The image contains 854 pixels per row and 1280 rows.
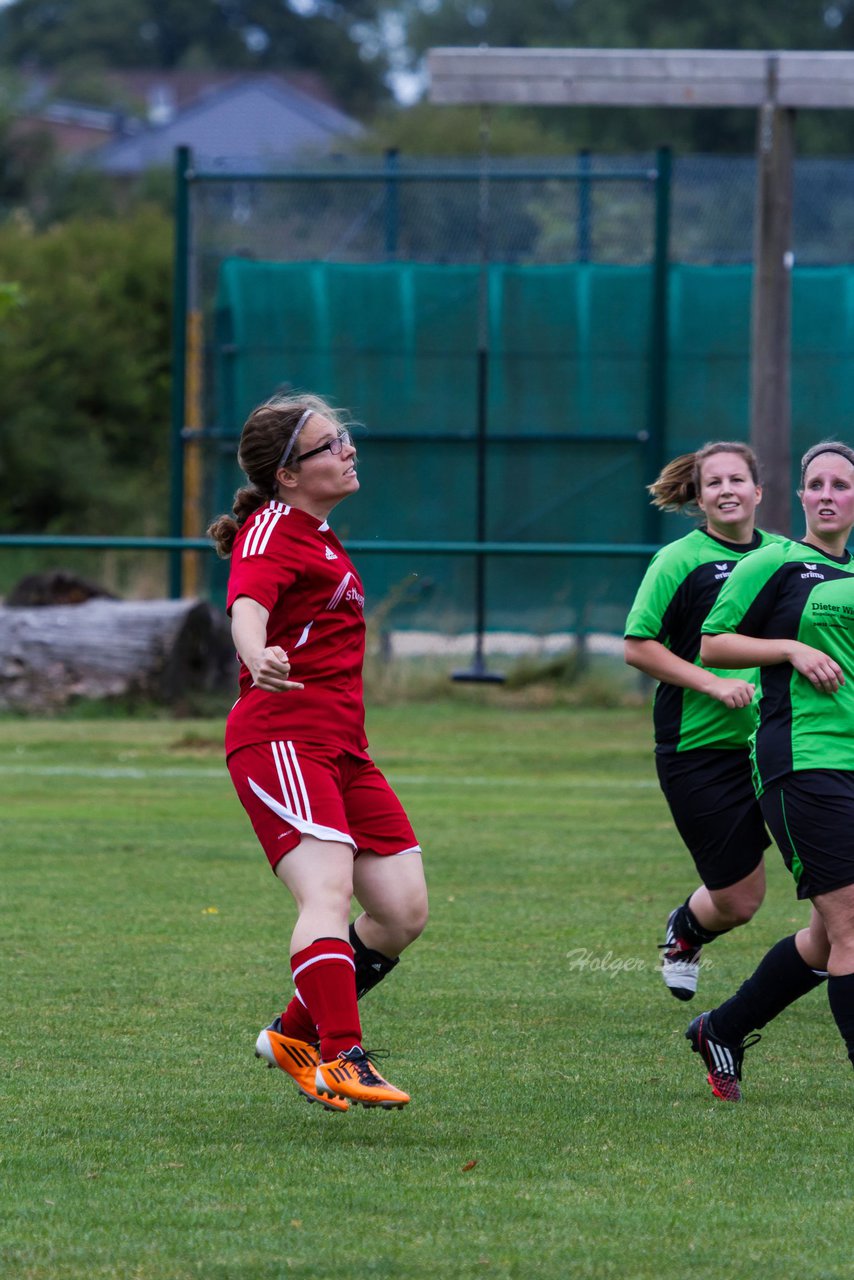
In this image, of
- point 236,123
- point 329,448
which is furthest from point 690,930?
point 236,123

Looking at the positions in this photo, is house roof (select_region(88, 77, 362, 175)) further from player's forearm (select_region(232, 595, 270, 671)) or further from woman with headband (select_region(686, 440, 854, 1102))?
player's forearm (select_region(232, 595, 270, 671))

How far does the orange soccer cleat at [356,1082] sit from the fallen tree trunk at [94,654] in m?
9.36

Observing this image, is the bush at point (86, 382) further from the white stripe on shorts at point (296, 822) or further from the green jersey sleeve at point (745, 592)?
the white stripe on shorts at point (296, 822)

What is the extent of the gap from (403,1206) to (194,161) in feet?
43.7

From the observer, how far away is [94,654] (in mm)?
13727

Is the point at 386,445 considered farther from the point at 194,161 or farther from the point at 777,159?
the point at 777,159

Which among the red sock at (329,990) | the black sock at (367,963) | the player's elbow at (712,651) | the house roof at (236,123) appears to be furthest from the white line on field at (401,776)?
the house roof at (236,123)

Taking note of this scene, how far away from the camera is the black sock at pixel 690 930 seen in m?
6.05

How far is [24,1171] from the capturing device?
4215 millimetres

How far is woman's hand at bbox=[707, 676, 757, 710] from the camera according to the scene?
5.39 metres

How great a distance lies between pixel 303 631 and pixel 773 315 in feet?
29.6

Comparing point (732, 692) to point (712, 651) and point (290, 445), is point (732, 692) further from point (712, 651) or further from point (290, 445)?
point (290, 445)

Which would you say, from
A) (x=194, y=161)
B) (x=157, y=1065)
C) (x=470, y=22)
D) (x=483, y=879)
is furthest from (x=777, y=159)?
(x=470, y=22)

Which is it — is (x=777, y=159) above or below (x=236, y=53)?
below
